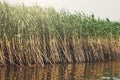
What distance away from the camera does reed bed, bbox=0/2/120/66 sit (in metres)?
19.5

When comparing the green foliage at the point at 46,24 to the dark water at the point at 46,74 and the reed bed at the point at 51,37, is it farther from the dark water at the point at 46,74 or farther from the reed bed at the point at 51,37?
the dark water at the point at 46,74

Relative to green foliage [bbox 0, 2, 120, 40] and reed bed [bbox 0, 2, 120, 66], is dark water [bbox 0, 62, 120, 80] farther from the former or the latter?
green foliage [bbox 0, 2, 120, 40]

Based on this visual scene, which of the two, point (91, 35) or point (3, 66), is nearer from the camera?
point (3, 66)

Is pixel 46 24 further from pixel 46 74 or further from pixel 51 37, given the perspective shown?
pixel 46 74

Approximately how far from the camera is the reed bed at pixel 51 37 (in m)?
19.5

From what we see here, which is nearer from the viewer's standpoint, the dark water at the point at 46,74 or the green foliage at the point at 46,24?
the dark water at the point at 46,74

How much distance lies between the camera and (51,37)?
21844 mm

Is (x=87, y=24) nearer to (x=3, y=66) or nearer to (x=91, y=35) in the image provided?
(x=91, y=35)

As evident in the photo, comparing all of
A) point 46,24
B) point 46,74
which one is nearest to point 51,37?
point 46,24

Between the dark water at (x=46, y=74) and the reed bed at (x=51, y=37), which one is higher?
the reed bed at (x=51, y=37)

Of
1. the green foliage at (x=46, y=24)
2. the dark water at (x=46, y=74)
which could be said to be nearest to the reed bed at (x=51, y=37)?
the green foliage at (x=46, y=24)

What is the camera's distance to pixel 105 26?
2756 cm

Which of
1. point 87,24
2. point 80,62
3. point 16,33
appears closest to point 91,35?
point 87,24

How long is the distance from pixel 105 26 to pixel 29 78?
511 inches
